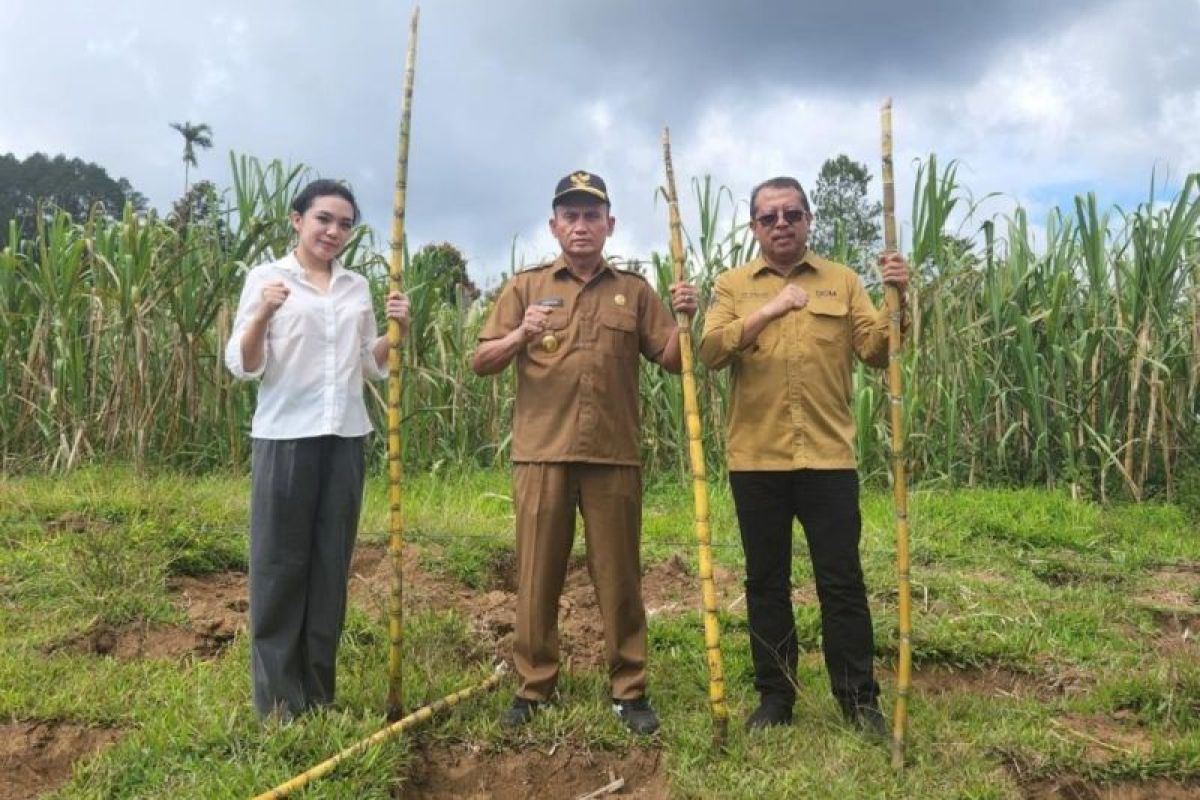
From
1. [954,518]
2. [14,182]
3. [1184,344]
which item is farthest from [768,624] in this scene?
[14,182]

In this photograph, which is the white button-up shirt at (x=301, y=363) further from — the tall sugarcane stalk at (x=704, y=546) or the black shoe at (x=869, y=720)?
the black shoe at (x=869, y=720)

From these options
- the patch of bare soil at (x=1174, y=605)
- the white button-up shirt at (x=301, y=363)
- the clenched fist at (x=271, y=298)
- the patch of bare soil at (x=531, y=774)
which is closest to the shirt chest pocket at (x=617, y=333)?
the white button-up shirt at (x=301, y=363)

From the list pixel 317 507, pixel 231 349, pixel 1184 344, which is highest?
pixel 1184 344

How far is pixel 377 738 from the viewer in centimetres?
268

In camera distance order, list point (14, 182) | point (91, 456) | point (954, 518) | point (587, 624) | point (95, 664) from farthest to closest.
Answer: point (14, 182) < point (91, 456) < point (954, 518) < point (587, 624) < point (95, 664)

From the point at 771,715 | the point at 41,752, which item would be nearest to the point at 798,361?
the point at 771,715

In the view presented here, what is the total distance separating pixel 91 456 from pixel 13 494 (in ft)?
2.65

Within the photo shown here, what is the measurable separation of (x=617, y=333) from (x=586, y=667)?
4.22ft

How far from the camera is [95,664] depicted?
134 inches

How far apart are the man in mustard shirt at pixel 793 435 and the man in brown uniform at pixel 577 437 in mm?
262

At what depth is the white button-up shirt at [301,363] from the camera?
2740mm

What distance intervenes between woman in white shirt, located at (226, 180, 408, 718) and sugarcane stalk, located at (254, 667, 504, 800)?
11.5 inches

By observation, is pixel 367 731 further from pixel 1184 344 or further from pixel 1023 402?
pixel 1184 344

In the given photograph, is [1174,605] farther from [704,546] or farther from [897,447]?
[704,546]
